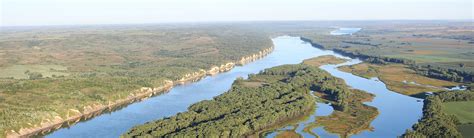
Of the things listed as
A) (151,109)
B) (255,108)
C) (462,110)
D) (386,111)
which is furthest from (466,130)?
(151,109)

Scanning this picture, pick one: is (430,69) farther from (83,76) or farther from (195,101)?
(83,76)

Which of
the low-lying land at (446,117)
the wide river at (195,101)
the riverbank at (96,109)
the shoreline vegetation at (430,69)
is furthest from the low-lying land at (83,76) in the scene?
the low-lying land at (446,117)

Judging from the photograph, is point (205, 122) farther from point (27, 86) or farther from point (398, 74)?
point (398, 74)

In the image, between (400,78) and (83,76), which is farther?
(83,76)

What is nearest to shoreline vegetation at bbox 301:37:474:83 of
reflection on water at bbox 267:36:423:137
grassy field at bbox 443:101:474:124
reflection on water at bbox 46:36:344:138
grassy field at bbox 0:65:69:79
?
reflection on water at bbox 267:36:423:137

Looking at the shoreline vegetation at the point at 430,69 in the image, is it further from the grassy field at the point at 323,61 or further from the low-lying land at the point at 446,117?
the low-lying land at the point at 446,117

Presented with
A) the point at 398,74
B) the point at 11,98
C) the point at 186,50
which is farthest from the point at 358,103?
the point at 186,50
